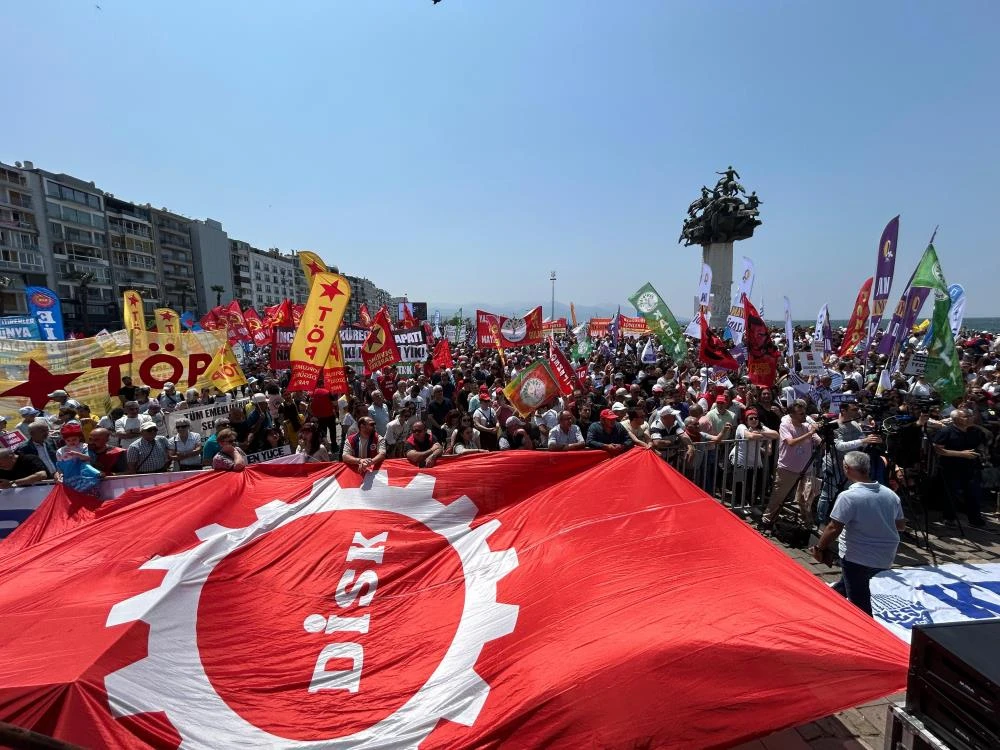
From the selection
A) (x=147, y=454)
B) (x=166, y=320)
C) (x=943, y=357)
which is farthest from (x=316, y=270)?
(x=166, y=320)

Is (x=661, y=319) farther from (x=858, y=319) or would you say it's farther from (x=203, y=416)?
(x=203, y=416)

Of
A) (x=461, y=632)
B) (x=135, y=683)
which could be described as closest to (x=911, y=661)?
(x=461, y=632)

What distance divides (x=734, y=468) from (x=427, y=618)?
16.9 ft

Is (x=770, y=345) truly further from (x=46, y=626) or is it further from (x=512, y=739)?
(x=46, y=626)

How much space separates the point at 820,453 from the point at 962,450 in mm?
2182

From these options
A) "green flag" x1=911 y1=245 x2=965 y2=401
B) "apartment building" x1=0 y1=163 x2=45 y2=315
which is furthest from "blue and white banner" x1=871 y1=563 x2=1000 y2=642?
"apartment building" x1=0 y1=163 x2=45 y2=315

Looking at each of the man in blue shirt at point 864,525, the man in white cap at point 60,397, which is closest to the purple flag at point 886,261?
the man in blue shirt at point 864,525

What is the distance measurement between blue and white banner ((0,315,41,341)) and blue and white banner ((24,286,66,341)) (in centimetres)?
12

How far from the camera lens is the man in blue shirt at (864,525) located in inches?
156

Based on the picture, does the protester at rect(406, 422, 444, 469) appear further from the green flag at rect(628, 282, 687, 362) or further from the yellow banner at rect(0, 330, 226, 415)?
the green flag at rect(628, 282, 687, 362)

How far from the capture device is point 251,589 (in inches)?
152

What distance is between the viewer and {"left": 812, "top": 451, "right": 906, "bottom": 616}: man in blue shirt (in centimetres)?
396

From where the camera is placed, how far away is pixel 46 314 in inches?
571

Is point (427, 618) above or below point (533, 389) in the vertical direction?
below
